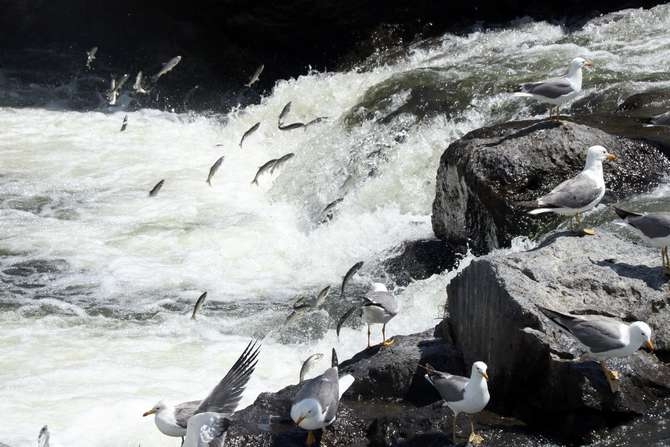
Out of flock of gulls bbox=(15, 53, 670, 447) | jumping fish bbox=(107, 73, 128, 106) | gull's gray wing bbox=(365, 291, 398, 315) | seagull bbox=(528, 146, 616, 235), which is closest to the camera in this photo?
flock of gulls bbox=(15, 53, 670, 447)

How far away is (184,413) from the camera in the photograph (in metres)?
5.90

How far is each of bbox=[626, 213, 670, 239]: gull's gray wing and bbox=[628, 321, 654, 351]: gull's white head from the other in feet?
2.78

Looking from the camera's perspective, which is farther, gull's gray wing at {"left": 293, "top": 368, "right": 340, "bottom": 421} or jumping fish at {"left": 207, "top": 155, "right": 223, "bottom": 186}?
jumping fish at {"left": 207, "top": 155, "right": 223, "bottom": 186}

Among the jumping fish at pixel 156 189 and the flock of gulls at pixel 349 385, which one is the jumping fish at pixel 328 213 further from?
the flock of gulls at pixel 349 385

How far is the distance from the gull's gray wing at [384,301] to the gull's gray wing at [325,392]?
106 cm

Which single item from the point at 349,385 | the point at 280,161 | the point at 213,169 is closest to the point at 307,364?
the point at 349,385

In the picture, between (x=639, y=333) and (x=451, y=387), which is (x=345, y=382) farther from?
(x=639, y=333)

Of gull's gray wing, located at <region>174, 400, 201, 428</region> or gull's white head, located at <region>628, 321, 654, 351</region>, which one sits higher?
gull's white head, located at <region>628, 321, 654, 351</region>

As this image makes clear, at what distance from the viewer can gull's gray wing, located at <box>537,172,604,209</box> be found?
6.61 meters

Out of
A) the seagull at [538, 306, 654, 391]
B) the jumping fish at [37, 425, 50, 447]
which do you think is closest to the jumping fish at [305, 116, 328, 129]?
the seagull at [538, 306, 654, 391]

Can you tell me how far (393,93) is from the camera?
43.8ft

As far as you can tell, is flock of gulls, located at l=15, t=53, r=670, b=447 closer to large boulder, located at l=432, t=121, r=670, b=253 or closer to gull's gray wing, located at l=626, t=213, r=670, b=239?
gull's gray wing, located at l=626, t=213, r=670, b=239

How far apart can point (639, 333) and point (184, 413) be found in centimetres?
266

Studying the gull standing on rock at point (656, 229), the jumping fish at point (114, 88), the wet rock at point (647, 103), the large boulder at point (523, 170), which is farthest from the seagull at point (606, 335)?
the jumping fish at point (114, 88)
